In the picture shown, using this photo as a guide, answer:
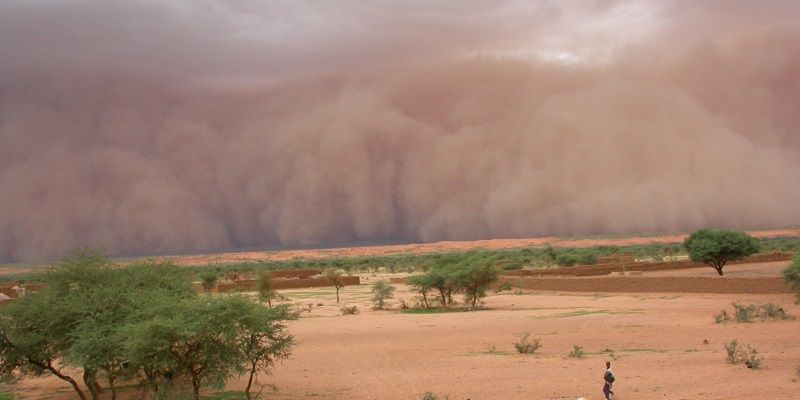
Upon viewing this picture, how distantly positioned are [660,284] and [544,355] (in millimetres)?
16139

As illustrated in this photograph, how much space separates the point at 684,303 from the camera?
26.9 metres

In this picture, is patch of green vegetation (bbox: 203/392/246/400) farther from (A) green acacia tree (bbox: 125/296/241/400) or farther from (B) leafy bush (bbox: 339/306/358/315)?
(B) leafy bush (bbox: 339/306/358/315)

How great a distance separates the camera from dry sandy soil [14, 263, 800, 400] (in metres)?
13.2

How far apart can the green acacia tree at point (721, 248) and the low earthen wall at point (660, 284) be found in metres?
6.85

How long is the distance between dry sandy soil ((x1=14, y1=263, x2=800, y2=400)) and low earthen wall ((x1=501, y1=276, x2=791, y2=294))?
2.24ft

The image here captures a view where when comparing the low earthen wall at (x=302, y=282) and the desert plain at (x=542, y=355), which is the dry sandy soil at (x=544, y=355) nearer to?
the desert plain at (x=542, y=355)

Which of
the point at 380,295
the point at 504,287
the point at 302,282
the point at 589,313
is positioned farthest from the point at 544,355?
the point at 302,282

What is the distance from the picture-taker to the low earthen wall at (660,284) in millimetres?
27516

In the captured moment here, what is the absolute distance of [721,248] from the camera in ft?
121

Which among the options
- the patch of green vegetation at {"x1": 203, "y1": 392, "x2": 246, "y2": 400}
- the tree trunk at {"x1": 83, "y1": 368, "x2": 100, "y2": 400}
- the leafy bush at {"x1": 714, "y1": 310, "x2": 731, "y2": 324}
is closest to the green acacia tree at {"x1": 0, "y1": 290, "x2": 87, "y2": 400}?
the tree trunk at {"x1": 83, "y1": 368, "x2": 100, "y2": 400}

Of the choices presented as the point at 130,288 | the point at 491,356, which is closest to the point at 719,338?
the point at 491,356

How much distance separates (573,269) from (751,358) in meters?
27.4

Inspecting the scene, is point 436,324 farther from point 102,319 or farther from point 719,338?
point 102,319

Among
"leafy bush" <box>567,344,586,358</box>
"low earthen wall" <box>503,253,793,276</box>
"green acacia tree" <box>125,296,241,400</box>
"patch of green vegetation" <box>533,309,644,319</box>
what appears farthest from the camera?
"low earthen wall" <box>503,253,793,276</box>
